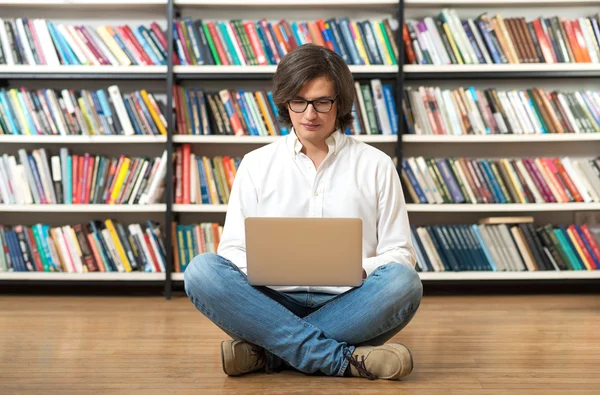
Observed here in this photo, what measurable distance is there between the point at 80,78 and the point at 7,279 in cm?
103

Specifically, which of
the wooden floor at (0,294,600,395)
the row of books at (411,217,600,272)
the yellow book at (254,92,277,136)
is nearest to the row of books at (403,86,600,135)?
the row of books at (411,217,600,272)

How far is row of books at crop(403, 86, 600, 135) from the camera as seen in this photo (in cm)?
375

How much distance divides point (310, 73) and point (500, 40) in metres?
1.85

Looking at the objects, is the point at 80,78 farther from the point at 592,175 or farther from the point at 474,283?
the point at 592,175

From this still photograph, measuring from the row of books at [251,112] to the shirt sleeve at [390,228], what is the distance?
151 cm

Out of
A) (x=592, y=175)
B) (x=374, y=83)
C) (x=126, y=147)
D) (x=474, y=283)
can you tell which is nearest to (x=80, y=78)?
(x=126, y=147)

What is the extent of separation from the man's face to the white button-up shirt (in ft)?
0.26

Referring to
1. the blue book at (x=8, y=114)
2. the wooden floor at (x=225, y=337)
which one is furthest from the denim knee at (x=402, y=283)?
the blue book at (x=8, y=114)

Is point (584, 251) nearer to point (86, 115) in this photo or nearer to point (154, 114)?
point (154, 114)

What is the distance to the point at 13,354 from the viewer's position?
2.41m

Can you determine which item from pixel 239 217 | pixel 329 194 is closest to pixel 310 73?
pixel 329 194

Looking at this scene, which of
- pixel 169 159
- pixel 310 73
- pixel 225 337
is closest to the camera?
pixel 310 73

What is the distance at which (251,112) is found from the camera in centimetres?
376

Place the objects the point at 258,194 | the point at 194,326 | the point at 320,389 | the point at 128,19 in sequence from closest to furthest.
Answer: the point at 320,389
the point at 258,194
the point at 194,326
the point at 128,19
